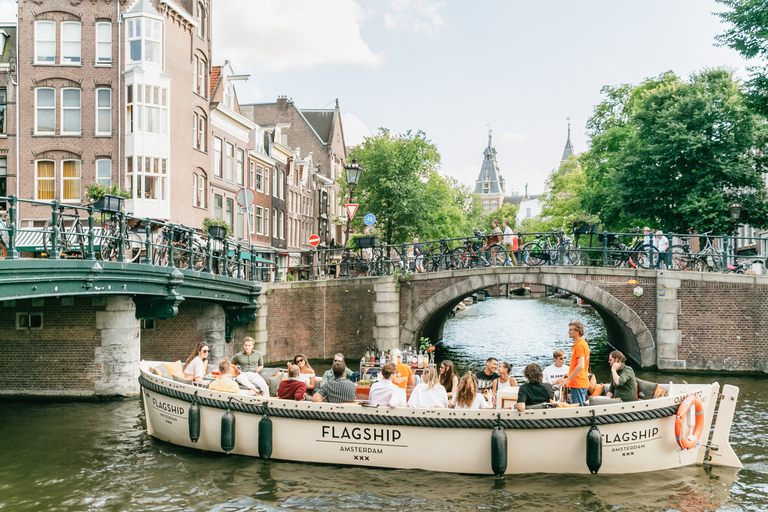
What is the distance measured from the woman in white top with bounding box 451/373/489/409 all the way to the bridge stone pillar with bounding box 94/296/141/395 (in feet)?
27.6

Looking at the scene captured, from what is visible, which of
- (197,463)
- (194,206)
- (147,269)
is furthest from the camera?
(194,206)

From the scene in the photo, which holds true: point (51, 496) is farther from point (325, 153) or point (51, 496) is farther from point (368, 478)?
point (325, 153)

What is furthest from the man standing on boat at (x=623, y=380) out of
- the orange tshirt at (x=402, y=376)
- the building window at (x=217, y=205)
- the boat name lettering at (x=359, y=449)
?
the building window at (x=217, y=205)

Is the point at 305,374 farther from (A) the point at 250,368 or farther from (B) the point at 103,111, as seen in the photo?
(B) the point at 103,111

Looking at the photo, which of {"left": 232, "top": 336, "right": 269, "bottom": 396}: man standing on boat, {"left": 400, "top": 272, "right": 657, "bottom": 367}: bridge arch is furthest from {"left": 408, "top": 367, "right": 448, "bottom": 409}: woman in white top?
{"left": 400, "top": 272, "right": 657, "bottom": 367}: bridge arch

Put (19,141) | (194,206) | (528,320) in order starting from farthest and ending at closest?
1. (528,320)
2. (194,206)
3. (19,141)

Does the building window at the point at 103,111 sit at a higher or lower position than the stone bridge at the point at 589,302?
higher

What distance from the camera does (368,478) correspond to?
1017 centimetres

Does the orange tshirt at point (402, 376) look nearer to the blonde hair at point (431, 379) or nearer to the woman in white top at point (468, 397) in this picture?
the blonde hair at point (431, 379)

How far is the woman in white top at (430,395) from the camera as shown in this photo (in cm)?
1019

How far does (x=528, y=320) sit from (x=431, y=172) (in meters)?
11.3

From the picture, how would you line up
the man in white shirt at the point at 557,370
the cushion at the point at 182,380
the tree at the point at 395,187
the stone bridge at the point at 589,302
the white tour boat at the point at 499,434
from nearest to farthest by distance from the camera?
the white tour boat at the point at 499,434
the man in white shirt at the point at 557,370
the cushion at the point at 182,380
the stone bridge at the point at 589,302
the tree at the point at 395,187

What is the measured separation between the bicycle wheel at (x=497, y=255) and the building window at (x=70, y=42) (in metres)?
16.9

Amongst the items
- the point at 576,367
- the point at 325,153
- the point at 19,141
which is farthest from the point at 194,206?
the point at 325,153
